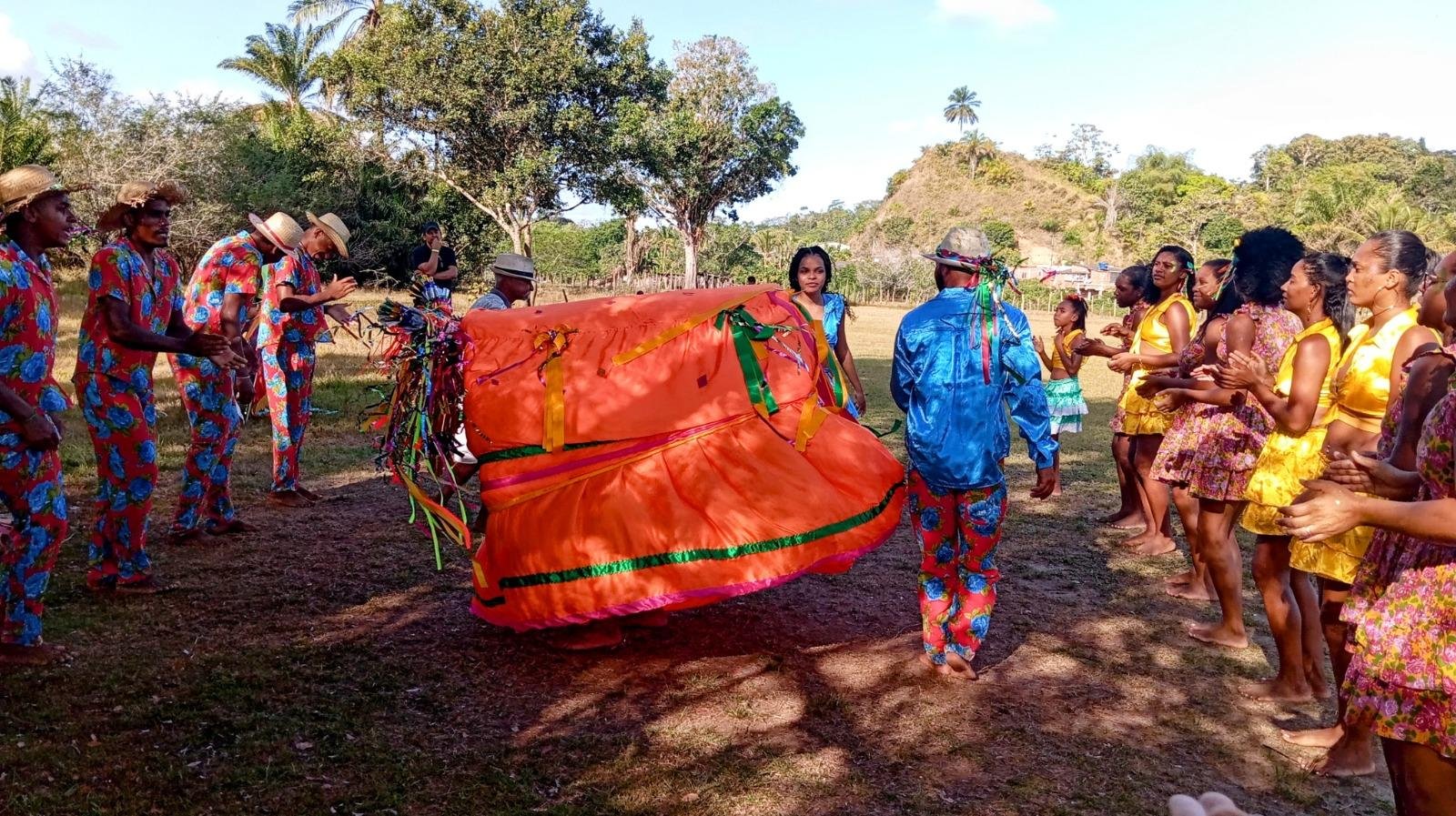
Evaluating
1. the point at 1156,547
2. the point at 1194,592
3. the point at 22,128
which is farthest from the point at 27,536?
the point at 22,128

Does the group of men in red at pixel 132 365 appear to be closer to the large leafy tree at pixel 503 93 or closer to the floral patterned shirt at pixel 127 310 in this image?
the floral patterned shirt at pixel 127 310

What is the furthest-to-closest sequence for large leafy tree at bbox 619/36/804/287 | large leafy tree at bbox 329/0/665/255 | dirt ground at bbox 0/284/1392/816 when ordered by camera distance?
large leafy tree at bbox 619/36/804/287 < large leafy tree at bbox 329/0/665/255 < dirt ground at bbox 0/284/1392/816

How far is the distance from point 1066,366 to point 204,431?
21.2 ft

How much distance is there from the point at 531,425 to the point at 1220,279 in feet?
15.0

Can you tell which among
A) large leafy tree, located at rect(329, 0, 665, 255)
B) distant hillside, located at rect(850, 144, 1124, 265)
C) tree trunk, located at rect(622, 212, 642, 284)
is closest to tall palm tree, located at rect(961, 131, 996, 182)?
distant hillside, located at rect(850, 144, 1124, 265)

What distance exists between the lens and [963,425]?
Result: 4.13 metres

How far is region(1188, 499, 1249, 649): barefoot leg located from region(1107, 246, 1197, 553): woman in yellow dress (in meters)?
1.16

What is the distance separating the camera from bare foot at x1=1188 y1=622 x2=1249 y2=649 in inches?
196

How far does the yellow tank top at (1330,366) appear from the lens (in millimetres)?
3939

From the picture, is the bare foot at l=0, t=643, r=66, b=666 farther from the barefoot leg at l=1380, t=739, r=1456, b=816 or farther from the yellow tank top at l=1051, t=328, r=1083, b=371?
the yellow tank top at l=1051, t=328, r=1083, b=371

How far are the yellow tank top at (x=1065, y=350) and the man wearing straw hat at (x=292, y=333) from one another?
5.29 m

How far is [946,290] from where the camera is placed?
14.2 feet

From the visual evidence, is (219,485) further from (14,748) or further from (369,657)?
(14,748)

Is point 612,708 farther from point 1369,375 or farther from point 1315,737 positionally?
point 1369,375
